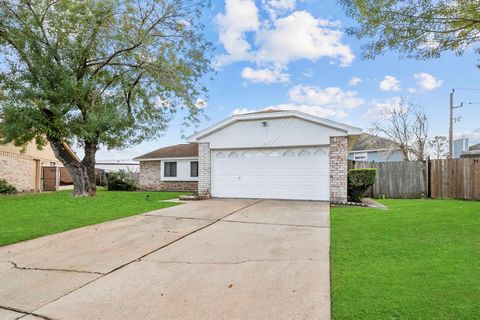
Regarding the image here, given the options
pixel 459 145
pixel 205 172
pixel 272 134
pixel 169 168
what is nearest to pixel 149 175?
pixel 169 168

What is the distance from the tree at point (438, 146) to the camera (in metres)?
21.6

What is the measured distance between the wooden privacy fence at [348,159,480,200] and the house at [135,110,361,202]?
3.39 metres

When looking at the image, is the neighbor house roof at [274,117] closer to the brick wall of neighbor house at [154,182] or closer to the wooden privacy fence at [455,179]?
the wooden privacy fence at [455,179]

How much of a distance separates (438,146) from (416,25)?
64.8ft

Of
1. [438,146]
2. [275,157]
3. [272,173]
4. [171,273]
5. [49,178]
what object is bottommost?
[171,273]

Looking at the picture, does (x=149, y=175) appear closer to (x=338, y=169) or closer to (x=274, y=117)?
(x=274, y=117)

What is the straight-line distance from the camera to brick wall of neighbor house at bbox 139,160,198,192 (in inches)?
830

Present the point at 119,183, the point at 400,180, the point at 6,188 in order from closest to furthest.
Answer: the point at 400,180
the point at 6,188
the point at 119,183

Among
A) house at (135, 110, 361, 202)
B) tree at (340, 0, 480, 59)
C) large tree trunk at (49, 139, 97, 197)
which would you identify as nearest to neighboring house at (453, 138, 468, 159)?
house at (135, 110, 361, 202)

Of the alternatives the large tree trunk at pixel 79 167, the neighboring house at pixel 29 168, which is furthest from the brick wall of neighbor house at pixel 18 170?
the large tree trunk at pixel 79 167

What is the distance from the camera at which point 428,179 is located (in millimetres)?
13992

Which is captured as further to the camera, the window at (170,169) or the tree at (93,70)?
the window at (170,169)

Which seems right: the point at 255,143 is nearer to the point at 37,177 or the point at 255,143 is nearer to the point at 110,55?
the point at 110,55

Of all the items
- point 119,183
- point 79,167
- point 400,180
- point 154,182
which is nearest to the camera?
point 400,180
